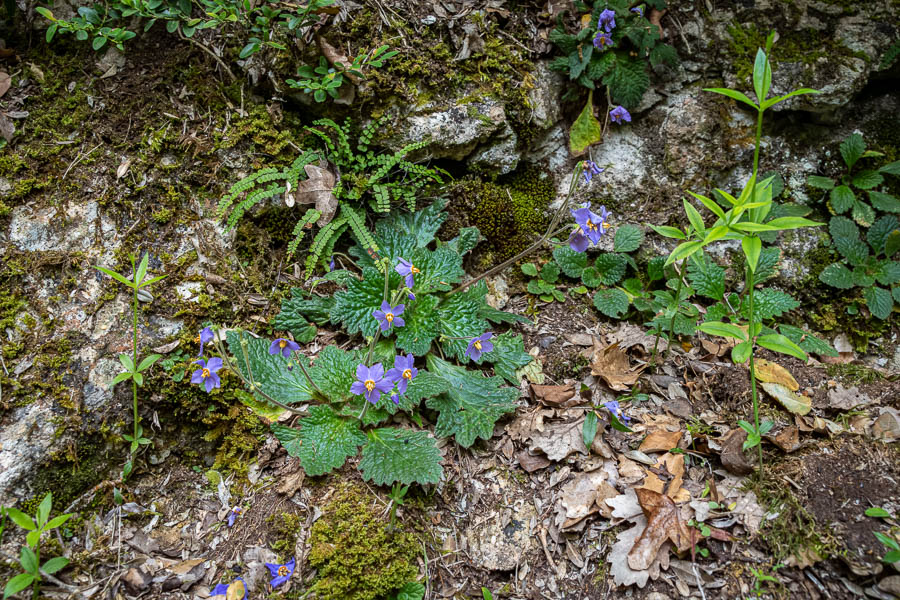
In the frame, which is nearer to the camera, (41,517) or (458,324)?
(41,517)

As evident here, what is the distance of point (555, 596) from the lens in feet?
7.18

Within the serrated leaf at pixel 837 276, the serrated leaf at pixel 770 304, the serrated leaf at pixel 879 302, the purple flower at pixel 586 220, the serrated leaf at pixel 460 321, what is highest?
the purple flower at pixel 586 220

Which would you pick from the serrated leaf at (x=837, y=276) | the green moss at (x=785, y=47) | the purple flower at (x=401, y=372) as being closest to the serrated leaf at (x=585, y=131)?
the green moss at (x=785, y=47)

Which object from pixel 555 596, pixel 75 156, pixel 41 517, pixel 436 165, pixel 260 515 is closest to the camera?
pixel 41 517

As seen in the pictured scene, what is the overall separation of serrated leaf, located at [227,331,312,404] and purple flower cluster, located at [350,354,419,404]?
0.48 m

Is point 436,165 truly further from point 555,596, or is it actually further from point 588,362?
point 555,596

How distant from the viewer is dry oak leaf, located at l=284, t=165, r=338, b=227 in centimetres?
310

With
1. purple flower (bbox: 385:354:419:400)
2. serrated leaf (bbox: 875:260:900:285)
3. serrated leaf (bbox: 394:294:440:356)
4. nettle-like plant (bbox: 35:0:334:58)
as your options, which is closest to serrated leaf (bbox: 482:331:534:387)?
serrated leaf (bbox: 394:294:440:356)

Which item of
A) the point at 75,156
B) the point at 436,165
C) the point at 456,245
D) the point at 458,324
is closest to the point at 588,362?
the point at 458,324

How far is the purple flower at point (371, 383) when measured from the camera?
7.55ft

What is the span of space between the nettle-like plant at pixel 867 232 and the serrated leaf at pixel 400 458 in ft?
9.08

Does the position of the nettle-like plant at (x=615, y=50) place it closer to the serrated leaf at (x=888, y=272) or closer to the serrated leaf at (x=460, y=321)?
the serrated leaf at (x=460, y=321)

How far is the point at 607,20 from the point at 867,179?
2.02 meters

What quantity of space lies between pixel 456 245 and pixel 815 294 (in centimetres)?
235
